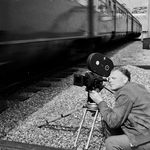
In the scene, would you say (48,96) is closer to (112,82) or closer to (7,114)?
(7,114)

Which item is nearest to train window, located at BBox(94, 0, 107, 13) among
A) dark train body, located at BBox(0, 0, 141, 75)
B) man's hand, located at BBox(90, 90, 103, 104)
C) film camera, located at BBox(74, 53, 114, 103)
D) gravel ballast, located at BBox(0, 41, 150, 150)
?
dark train body, located at BBox(0, 0, 141, 75)

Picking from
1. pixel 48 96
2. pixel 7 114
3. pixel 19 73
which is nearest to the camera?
pixel 7 114

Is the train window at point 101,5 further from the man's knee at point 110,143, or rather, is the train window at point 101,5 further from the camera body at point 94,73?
the man's knee at point 110,143

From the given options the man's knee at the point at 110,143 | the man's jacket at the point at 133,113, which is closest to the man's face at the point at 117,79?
the man's jacket at the point at 133,113

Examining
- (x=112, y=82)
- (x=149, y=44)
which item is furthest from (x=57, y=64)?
(x=149, y=44)

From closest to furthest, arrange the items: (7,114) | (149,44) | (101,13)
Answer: (7,114), (101,13), (149,44)

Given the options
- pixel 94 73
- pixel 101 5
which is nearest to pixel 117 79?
pixel 94 73

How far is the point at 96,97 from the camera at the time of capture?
215 centimetres

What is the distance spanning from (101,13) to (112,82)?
6918mm

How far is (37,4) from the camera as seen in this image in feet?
14.6

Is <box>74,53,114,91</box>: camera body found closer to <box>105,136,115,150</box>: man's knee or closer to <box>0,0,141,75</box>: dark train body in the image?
<box>105,136,115,150</box>: man's knee

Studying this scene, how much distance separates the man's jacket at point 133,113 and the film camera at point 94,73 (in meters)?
0.23

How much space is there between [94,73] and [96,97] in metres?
0.20

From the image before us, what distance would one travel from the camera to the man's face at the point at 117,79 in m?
2.07
